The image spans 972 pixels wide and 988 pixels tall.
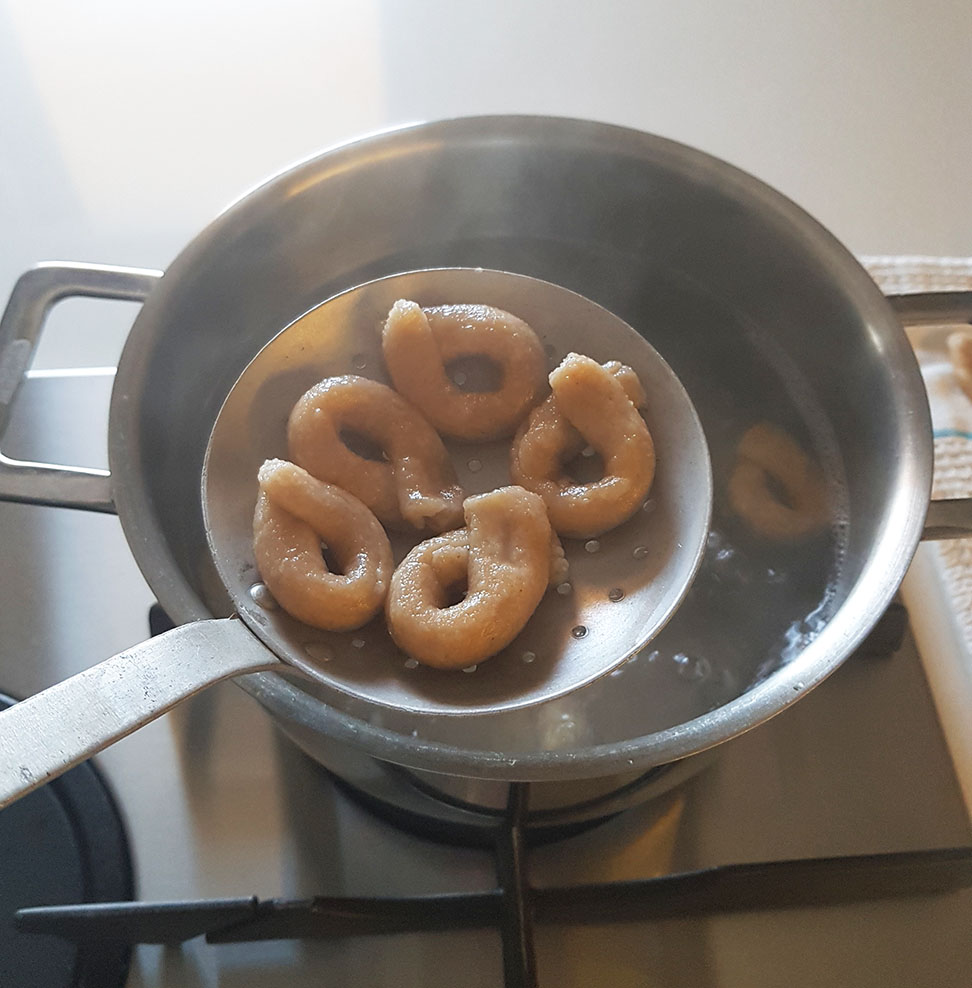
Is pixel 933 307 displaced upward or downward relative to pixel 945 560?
upward

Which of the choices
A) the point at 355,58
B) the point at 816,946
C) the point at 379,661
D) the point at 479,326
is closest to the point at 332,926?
the point at 379,661

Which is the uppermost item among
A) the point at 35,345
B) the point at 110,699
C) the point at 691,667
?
the point at 35,345

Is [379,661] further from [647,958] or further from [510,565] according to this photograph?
[647,958]

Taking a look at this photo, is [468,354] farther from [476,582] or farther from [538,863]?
[538,863]

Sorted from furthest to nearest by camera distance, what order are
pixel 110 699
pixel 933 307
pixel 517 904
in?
1. pixel 933 307
2. pixel 517 904
3. pixel 110 699

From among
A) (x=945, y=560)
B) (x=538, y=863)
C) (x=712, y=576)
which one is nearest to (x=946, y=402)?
(x=945, y=560)

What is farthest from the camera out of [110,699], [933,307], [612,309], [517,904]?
[612,309]

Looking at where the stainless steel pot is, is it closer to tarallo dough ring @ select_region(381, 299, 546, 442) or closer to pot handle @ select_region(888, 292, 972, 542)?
pot handle @ select_region(888, 292, 972, 542)

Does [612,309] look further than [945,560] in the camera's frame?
Yes
